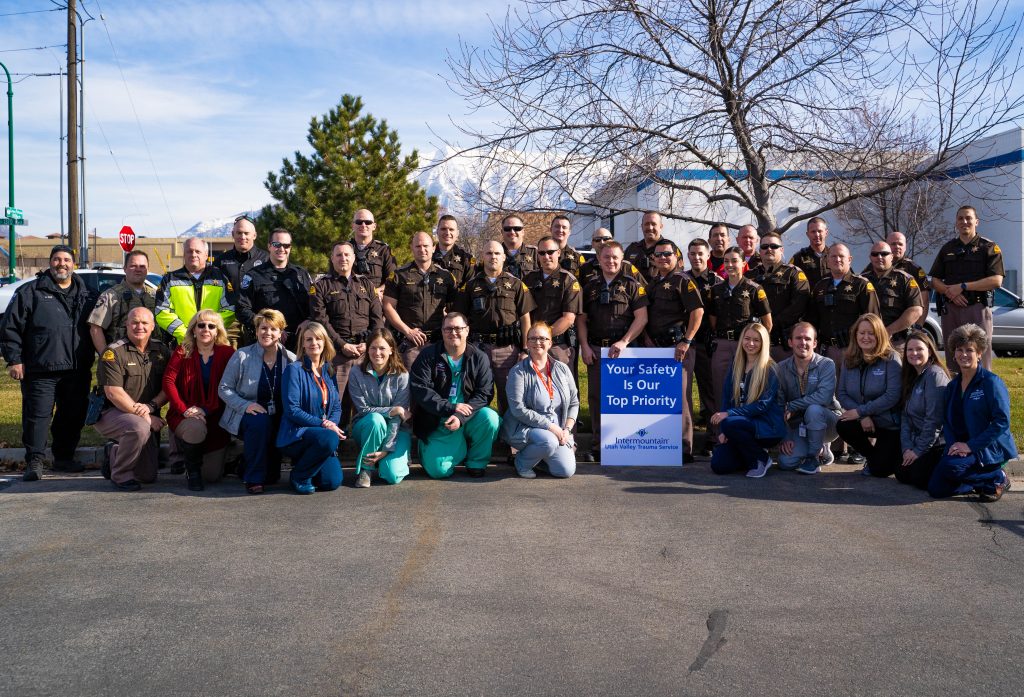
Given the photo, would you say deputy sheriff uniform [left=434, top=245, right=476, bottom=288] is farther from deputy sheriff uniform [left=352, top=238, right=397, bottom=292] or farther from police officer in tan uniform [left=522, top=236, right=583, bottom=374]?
police officer in tan uniform [left=522, top=236, right=583, bottom=374]

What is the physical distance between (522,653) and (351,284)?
5.16 metres

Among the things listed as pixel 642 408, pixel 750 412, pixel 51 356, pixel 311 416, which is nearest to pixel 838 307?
pixel 750 412

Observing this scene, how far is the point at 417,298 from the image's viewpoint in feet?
29.2

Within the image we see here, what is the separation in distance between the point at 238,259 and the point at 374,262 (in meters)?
1.32

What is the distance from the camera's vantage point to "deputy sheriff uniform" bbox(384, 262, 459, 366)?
29.2 feet

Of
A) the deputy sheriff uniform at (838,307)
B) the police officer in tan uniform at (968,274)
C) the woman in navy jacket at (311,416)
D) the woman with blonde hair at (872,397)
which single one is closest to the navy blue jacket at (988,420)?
the woman with blonde hair at (872,397)

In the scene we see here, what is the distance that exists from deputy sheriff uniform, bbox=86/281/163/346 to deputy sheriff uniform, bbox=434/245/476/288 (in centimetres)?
285

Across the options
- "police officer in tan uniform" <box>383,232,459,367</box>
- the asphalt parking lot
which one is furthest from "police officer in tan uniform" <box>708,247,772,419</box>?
"police officer in tan uniform" <box>383,232,459,367</box>

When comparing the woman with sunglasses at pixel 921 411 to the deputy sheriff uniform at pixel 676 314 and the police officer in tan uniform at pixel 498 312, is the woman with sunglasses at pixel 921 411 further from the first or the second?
the police officer in tan uniform at pixel 498 312

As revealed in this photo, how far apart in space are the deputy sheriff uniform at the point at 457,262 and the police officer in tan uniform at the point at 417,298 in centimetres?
45

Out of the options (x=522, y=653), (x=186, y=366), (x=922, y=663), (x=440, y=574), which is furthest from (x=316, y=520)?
(x=922, y=663)

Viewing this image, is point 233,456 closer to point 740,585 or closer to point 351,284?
Answer: point 351,284

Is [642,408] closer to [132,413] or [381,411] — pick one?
[381,411]

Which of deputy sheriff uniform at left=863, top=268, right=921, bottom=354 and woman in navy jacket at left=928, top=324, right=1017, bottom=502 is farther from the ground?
deputy sheriff uniform at left=863, top=268, right=921, bottom=354
